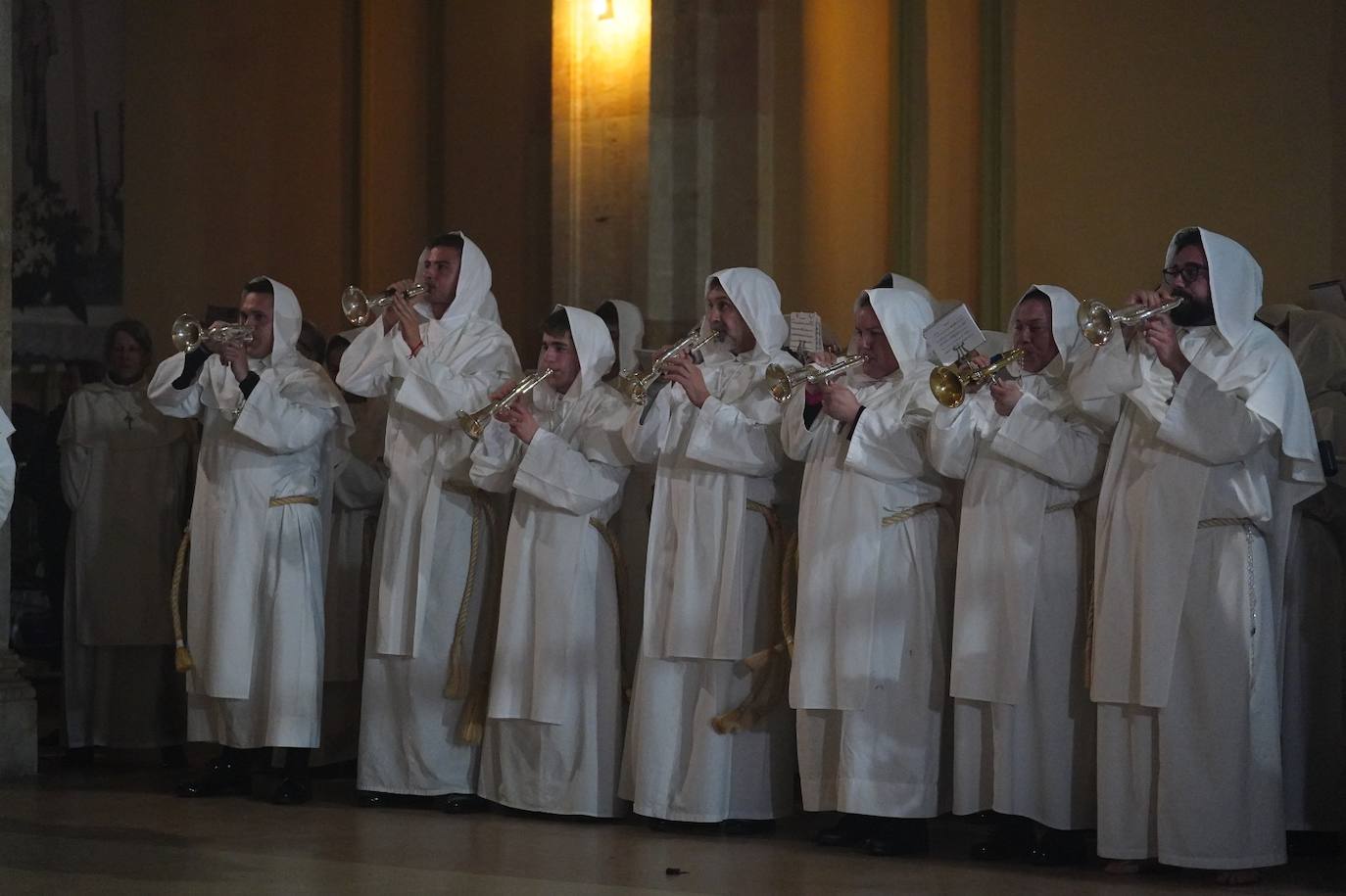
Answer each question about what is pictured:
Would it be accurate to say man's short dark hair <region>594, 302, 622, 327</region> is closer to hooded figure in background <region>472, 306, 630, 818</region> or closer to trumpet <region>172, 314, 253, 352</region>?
hooded figure in background <region>472, 306, 630, 818</region>

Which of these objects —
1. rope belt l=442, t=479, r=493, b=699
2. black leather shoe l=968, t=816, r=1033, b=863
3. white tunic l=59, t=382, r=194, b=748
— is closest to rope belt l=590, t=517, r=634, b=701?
rope belt l=442, t=479, r=493, b=699

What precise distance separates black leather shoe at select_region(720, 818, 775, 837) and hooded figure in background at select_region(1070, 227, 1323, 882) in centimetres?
148

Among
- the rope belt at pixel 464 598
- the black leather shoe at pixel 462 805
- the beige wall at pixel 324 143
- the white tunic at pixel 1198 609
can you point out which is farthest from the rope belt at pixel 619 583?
the beige wall at pixel 324 143

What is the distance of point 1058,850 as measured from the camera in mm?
6762

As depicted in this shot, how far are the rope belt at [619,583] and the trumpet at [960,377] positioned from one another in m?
1.76

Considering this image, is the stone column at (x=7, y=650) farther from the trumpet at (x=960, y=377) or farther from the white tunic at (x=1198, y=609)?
the white tunic at (x=1198, y=609)

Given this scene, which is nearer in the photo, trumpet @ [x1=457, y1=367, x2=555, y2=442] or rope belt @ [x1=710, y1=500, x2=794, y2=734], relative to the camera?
rope belt @ [x1=710, y1=500, x2=794, y2=734]

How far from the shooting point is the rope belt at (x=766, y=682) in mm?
7414

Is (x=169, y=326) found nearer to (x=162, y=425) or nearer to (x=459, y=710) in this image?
(x=162, y=425)

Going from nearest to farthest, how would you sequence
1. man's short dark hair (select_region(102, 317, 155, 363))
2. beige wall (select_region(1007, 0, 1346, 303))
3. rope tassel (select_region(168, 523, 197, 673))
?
rope tassel (select_region(168, 523, 197, 673)) < beige wall (select_region(1007, 0, 1346, 303)) < man's short dark hair (select_region(102, 317, 155, 363))

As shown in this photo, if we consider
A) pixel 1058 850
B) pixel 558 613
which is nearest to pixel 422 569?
pixel 558 613

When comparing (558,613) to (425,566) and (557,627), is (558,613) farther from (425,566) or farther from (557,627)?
(425,566)

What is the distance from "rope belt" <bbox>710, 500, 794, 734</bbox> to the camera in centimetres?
741

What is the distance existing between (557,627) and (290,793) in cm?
143
